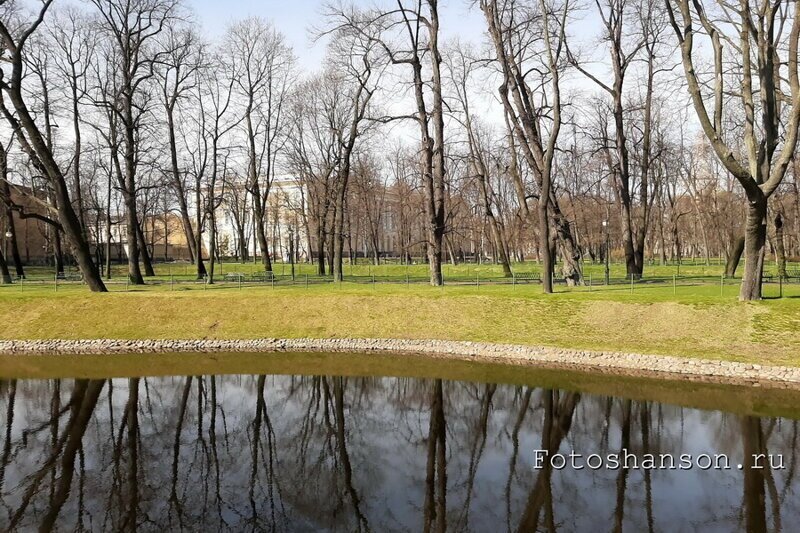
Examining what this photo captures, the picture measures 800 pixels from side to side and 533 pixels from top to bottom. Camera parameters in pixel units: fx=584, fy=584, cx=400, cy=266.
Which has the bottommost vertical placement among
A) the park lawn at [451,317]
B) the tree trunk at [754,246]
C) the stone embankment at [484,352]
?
the stone embankment at [484,352]

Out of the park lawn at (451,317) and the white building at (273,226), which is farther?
the white building at (273,226)

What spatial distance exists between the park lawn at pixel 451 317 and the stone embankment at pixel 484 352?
1.83 feet

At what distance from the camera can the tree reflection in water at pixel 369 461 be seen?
7.41 meters

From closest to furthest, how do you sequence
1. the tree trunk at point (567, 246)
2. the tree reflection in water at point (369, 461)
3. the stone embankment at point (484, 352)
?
the tree reflection in water at point (369, 461) < the stone embankment at point (484, 352) < the tree trunk at point (567, 246)

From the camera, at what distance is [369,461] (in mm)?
9633

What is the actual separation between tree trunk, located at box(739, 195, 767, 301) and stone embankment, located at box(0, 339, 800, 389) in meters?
4.37

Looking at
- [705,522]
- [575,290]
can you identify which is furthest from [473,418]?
[575,290]

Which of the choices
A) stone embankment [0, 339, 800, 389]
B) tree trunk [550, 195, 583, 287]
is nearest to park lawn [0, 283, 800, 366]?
stone embankment [0, 339, 800, 389]

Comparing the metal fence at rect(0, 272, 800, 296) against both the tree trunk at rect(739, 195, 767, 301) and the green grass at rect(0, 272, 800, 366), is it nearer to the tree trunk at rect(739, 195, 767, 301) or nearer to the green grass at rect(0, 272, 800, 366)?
the green grass at rect(0, 272, 800, 366)

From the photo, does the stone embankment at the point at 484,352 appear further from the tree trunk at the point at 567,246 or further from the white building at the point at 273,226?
the white building at the point at 273,226

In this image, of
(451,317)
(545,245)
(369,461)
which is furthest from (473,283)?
(369,461)

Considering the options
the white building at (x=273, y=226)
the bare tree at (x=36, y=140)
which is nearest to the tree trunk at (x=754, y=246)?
the bare tree at (x=36, y=140)

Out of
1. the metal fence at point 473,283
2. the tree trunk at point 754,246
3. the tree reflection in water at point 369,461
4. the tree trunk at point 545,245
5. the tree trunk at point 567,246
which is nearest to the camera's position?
the tree reflection in water at point 369,461

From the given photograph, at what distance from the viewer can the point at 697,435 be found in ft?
34.6
